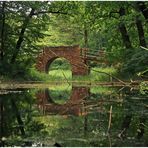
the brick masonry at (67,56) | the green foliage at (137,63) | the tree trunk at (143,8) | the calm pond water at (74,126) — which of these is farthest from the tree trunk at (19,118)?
the brick masonry at (67,56)

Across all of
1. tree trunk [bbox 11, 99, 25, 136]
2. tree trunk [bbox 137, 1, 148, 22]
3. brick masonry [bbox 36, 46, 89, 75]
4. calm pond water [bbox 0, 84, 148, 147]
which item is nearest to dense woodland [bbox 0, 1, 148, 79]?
tree trunk [bbox 137, 1, 148, 22]

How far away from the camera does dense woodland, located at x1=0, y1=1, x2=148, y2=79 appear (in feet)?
67.8

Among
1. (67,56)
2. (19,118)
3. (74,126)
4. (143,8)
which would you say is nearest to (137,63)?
(143,8)

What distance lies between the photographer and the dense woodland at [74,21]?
20.7 metres

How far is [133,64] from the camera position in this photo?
18.6 m

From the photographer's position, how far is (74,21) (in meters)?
26.0

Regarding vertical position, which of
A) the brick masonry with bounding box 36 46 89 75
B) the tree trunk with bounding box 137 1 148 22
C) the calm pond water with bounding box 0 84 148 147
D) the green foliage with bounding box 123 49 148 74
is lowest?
the calm pond water with bounding box 0 84 148 147

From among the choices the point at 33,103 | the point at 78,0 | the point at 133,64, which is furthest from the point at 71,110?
the point at 78,0

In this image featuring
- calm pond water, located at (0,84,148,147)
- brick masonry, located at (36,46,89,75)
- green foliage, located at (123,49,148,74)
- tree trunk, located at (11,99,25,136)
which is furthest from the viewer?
brick masonry, located at (36,46,89,75)

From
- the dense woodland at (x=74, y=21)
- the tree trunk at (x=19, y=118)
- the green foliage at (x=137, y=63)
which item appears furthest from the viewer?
the dense woodland at (x=74, y=21)

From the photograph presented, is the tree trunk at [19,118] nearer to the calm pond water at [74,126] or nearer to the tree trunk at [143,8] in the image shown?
the calm pond water at [74,126]

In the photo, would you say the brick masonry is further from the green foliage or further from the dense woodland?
the green foliage

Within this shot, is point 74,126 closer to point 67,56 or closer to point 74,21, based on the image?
point 74,21

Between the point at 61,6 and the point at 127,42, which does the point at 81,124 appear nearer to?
the point at 127,42
